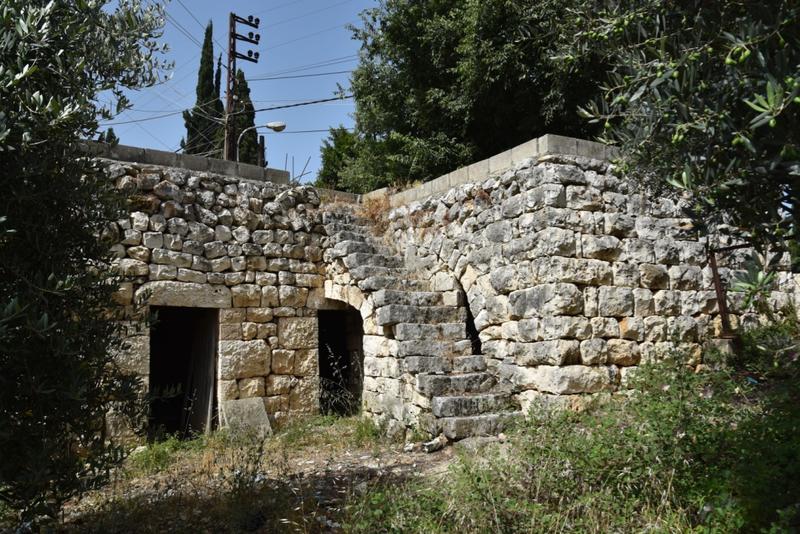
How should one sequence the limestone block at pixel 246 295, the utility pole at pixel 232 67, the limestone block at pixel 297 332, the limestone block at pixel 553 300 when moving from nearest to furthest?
the limestone block at pixel 553 300 → the limestone block at pixel 246 295 → the limestone block at pixel 297 332 → the utility pole at pixel 232 67

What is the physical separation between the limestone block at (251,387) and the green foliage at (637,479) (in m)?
3.46

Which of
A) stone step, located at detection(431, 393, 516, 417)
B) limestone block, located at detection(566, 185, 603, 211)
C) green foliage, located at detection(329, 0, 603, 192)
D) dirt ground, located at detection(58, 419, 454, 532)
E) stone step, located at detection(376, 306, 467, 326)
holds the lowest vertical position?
dirt ground, located at detection(58, 419, 454, 532)

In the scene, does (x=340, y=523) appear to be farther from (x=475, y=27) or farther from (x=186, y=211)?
(x=475, y=27)

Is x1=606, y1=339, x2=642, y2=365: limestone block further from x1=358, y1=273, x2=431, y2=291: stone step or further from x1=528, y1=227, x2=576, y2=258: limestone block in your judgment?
x1=358, y1=273, x2=431, y2=291: stone step

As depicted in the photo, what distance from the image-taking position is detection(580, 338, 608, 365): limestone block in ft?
19.2

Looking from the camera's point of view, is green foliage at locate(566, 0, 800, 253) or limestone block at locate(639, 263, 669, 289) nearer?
green foliage at locate(566, 0, 800, 253)

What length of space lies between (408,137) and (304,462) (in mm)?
8523

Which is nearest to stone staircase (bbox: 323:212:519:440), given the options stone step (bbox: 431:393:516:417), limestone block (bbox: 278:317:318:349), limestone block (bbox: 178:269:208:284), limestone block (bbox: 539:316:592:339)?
stone step (bbox: 431:393:516:417)

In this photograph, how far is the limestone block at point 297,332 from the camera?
7.79 metres

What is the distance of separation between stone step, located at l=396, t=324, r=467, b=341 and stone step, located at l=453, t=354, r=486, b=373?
0.42 metres

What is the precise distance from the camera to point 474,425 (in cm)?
570

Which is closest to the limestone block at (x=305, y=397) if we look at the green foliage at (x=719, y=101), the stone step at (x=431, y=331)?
the stone step at (x=431, y=331)

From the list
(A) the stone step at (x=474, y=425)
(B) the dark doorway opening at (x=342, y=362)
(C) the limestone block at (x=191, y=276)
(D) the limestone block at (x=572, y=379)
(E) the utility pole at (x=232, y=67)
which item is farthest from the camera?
(E) the utility pole at (x=232, y=67)

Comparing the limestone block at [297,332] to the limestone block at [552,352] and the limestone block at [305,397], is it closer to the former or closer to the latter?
the limestone block at [305,397]
